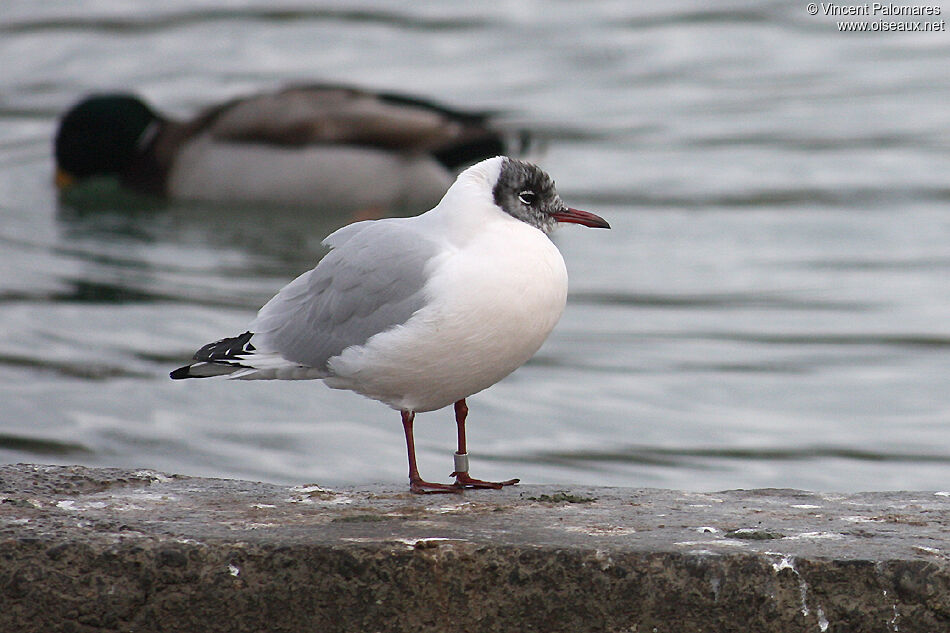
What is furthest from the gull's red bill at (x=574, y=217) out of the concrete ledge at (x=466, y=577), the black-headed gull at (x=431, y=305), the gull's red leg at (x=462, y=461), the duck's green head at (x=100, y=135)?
the duck's green head at (x=100, y=135)

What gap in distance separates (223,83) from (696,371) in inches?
327

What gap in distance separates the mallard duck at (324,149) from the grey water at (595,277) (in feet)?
0.83

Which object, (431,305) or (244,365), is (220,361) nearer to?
(244,365)

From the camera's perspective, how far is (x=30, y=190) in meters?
13.2

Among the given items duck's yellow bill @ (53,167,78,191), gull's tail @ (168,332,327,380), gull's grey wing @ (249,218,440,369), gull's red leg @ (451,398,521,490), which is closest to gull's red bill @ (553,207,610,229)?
gull's grey wing @ (249,218,440,369)

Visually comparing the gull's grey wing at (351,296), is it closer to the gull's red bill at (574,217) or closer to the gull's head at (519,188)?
the gull's head at (519,188)

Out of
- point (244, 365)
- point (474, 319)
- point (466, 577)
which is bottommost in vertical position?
point (466, 577)

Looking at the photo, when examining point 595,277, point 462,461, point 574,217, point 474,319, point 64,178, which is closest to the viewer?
point 474,319

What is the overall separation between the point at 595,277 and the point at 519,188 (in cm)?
602

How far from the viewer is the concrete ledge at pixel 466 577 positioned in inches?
151

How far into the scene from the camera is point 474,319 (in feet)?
14.0

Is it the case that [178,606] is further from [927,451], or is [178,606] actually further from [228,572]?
[927,451]

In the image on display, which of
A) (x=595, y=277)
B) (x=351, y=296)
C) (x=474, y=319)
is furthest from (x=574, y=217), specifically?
(x=595, y=277)

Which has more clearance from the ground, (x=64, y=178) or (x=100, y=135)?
(x=100, y=135)
